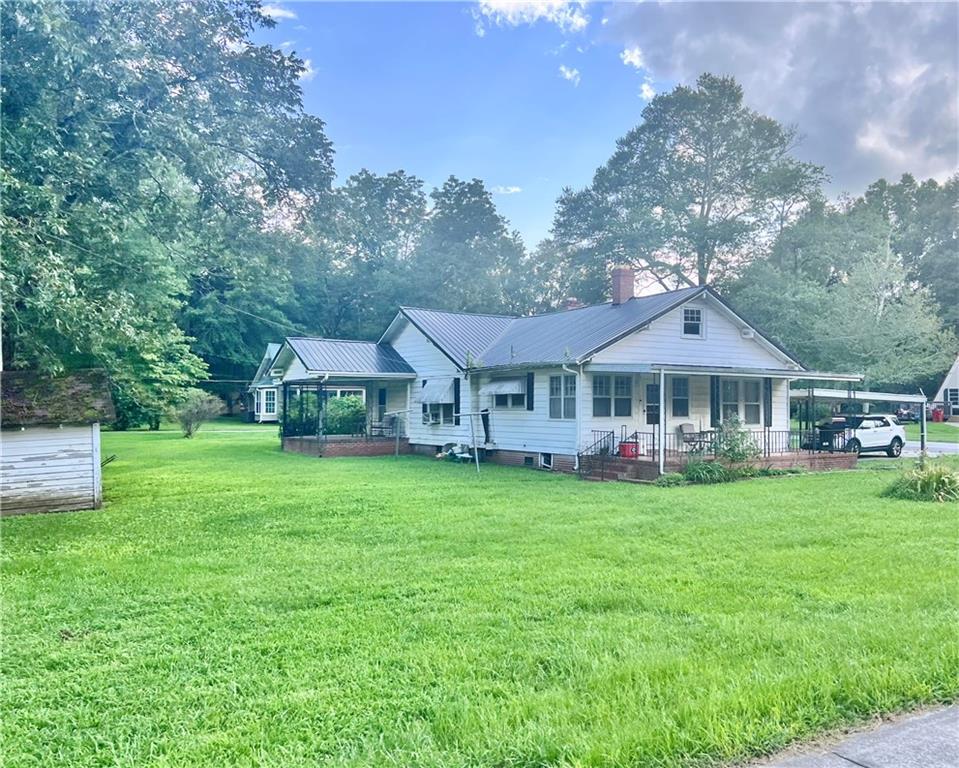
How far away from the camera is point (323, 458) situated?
64.0ft

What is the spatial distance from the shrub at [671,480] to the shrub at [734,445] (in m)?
1.61

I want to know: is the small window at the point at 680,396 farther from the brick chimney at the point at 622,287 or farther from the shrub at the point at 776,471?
the brick chimney at the point at 622,287

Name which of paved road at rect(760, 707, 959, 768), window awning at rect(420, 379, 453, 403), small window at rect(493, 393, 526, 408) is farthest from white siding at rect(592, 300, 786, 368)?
paved road at rect(760, 707, 959, 768)

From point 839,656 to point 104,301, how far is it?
10246 mm

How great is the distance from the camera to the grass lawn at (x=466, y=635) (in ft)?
10.3

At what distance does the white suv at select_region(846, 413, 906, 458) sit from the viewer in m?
19.8

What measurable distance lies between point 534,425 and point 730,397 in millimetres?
5568

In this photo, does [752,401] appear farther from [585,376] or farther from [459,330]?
[459,330]

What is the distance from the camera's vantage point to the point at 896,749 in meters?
2.97

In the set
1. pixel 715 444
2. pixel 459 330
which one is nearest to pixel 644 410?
pixel 715 444

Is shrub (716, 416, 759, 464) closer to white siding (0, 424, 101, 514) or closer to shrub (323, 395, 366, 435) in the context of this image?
white siding (0, 424, 101, 514)

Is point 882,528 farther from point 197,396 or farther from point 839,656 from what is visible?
point 197,396

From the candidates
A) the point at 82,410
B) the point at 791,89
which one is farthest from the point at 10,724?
the point at 791,89

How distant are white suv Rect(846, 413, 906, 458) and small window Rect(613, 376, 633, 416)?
756 centimetres
